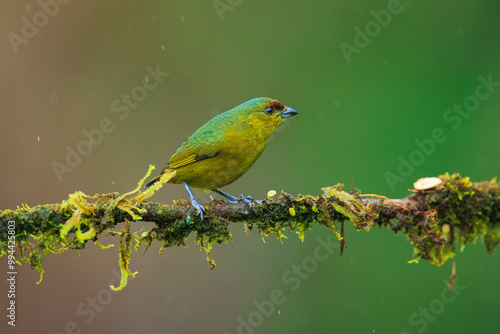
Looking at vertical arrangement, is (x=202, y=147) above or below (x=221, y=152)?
above

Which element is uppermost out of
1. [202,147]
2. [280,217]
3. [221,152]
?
[202,147]

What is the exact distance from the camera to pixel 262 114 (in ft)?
13.6

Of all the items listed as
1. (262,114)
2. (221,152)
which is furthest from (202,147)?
(262,114)

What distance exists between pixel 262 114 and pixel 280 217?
54.3 inches

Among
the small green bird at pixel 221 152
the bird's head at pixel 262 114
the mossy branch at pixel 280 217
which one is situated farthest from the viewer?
the bird's head at pixel 262 114

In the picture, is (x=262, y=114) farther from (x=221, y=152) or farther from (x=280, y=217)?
(x=280, y=217)

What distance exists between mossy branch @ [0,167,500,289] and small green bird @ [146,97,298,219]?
76 centimetres

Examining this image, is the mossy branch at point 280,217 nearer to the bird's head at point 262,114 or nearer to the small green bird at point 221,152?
the small green bird at point 221,152

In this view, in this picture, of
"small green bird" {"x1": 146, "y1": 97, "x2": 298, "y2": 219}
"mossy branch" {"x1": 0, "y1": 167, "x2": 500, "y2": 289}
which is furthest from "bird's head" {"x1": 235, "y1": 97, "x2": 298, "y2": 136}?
"mossy branch" {"x1": 0, "y1": 167, "x2": 500, "y2": 289}

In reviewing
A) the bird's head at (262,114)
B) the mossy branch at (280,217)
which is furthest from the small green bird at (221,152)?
the mossy branch at (280,217)

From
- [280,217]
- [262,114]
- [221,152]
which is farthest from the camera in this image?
[262,114]

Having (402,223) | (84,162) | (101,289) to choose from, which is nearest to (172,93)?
(84,162)

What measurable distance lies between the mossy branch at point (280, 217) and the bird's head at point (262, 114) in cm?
112

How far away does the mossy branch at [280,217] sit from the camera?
98.9 inches
